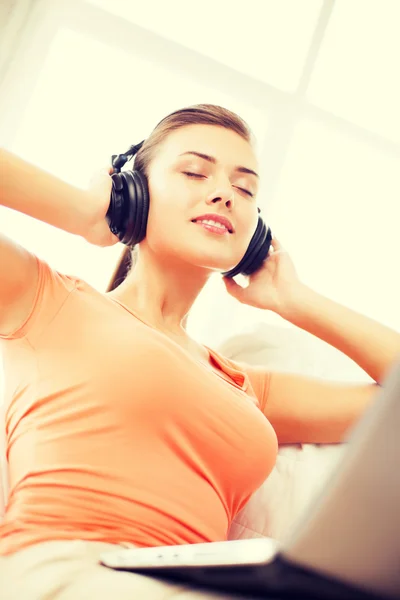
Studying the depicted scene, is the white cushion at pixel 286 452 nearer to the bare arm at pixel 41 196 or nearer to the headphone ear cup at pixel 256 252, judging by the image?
the headphone ear cup at pixel 256 252

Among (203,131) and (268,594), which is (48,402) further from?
(203,131)

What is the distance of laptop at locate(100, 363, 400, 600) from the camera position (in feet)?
0.89

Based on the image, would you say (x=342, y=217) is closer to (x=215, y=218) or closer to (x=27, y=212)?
(x=215, y=218)

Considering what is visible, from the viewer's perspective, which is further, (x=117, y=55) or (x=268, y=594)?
(x=117, y=55)

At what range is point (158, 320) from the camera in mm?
1050

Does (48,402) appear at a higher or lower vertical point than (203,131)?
lower

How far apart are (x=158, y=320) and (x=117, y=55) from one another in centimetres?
140

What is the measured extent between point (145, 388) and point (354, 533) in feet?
1.72

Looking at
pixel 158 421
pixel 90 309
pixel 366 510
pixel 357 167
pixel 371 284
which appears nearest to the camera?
pixel 366 510

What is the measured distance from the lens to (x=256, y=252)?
1.17 m

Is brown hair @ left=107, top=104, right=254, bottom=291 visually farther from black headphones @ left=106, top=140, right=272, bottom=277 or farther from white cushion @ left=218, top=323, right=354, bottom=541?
white cushion @ left=218, top=323, right=354, bottom=541

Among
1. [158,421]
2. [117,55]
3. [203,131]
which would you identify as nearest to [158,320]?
[158,421]

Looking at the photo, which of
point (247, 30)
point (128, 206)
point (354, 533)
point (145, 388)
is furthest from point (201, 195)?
point (247, 30)

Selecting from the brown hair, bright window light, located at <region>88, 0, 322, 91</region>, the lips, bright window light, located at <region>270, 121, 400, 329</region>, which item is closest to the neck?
the lips
